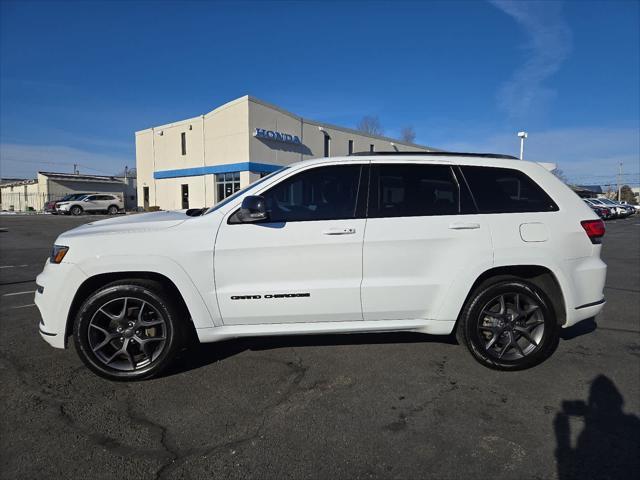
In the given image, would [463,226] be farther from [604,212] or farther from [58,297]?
[604,212]

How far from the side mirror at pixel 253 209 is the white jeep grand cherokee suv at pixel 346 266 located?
0.01m

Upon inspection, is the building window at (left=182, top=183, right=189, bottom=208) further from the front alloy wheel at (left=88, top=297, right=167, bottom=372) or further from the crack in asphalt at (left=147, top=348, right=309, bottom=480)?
the crack in asphalt at (left=147, top=348, right=309, bottom=480)

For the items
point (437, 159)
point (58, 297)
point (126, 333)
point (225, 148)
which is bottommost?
point (126, 333)

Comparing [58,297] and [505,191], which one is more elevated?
[505,191]

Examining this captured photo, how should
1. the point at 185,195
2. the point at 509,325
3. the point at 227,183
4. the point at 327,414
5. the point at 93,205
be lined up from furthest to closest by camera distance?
the point at 185,195 → the point at 93,205 → the point at 227,183 → the point at 509,325 → the point at 327,414

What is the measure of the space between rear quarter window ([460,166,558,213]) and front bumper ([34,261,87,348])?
3.42m

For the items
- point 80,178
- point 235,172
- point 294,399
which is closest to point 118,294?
point 294,399

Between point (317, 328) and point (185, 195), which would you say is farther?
point (185, 195)

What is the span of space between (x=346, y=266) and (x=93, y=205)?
35384 mm

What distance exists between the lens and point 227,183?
3095cm

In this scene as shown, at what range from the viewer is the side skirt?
3.29 metres

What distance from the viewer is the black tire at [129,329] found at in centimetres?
317

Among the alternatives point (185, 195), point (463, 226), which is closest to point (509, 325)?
point (463, 226)

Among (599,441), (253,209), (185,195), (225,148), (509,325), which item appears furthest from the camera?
(185,195)
